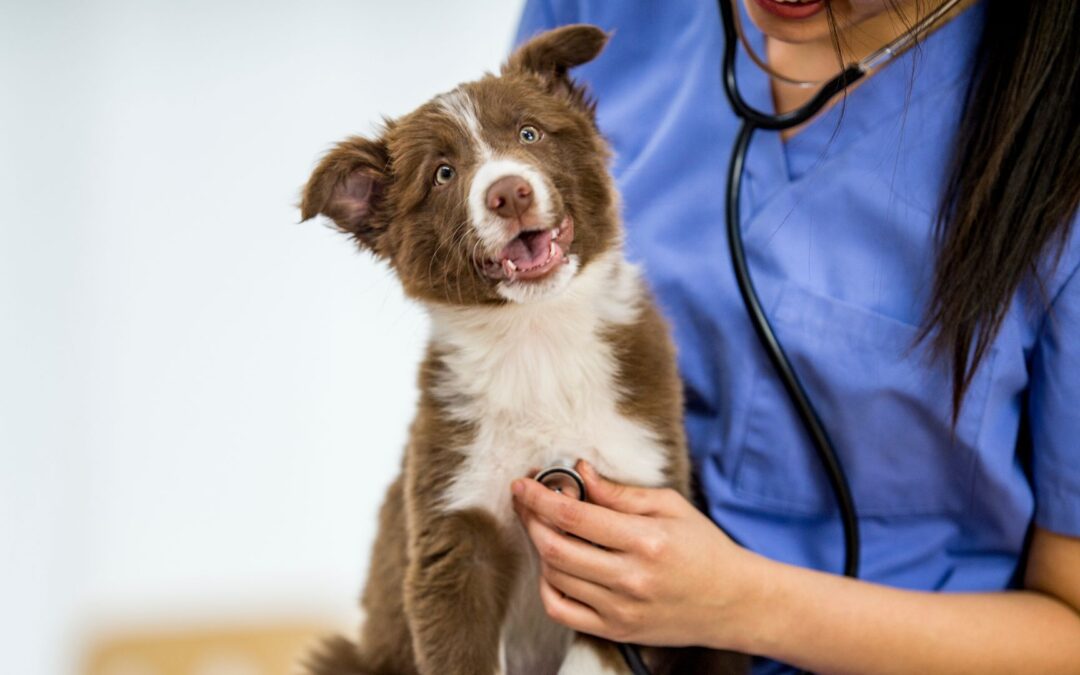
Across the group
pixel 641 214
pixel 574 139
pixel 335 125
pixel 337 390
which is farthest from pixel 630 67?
pixel 337 390

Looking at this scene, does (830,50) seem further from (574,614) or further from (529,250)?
(574,614)

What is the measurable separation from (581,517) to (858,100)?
2.31ft

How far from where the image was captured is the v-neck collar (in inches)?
59.8

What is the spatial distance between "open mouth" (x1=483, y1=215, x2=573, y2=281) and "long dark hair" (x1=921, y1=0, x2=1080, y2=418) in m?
0.51

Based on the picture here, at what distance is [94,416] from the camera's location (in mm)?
3180

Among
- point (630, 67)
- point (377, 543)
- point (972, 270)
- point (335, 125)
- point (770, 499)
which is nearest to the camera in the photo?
point (972, 270)

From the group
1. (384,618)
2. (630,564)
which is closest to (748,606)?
(630,564)

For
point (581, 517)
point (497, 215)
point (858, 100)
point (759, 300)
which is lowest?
point (581, 517)

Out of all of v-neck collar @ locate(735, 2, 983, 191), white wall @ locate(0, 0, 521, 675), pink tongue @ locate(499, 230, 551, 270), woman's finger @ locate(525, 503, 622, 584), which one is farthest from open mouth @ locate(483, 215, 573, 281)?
white wall @ locate(0, 0, 521, 675)

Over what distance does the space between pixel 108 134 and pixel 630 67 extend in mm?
1841

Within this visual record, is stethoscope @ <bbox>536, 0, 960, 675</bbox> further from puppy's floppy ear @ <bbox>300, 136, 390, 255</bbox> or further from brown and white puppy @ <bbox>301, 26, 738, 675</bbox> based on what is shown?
puppy's floppy ear @ <bbox>300, 136, 390, 255</bbox>

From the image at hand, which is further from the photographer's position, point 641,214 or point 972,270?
point 641,214

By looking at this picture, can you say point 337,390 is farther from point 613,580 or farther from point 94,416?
point 613,580

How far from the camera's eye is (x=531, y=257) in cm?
133
